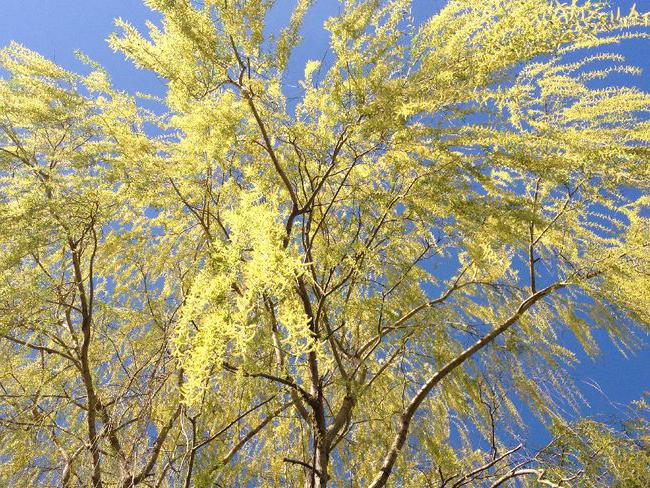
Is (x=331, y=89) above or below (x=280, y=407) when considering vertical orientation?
above

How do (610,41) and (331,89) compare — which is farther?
(331,89)

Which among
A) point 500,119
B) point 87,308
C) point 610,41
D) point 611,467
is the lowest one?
point 611,467

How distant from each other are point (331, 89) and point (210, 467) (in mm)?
1941

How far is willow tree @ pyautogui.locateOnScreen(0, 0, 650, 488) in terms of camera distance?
2221mm

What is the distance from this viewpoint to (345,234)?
3396 millimetres

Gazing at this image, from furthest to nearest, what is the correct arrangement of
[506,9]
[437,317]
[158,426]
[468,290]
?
[468,290] → [158,426] → [437,317] → [506,9]

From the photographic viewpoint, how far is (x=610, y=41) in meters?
1.97

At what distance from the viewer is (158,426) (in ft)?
9.42

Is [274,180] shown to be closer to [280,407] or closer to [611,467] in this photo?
[280,407]

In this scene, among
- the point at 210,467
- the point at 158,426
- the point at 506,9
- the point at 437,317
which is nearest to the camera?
the point at 506,9

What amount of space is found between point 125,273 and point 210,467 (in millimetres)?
1706

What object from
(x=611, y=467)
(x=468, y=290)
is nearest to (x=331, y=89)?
(x=468, y=290)

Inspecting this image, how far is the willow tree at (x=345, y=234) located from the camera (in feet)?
7.29

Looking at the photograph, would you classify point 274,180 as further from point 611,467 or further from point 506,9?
point 611,467
